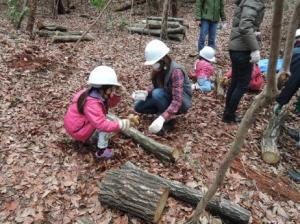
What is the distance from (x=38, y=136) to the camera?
5.27m

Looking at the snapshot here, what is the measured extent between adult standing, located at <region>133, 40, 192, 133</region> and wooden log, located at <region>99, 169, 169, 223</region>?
120cm

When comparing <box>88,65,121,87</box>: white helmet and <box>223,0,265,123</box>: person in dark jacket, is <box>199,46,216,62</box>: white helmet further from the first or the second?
<box>88,65,121,87</box>: white helmet

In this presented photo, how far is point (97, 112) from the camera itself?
14.4 ft

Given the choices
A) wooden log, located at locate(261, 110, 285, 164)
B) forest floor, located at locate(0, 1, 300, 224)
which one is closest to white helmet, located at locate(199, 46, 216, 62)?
forest floor, located at locate(0, 1, 300, 224)

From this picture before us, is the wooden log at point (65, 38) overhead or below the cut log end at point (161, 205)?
overhead

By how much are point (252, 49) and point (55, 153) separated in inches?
123

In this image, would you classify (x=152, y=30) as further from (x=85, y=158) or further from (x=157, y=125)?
(x=85, y=158)

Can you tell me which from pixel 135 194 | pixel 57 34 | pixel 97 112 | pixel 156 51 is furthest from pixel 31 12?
pixel 135 194

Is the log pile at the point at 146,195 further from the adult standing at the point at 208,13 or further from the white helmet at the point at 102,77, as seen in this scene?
the adult standing at the point at 208,13

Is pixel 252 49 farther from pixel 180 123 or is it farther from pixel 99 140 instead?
pixel 99 140

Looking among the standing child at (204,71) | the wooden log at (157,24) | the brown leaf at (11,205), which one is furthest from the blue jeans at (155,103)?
the wooden log at (157,24)

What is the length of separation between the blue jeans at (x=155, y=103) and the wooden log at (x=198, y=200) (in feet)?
4.84

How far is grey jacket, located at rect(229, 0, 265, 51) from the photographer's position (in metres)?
5.02

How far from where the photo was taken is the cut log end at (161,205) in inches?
146
